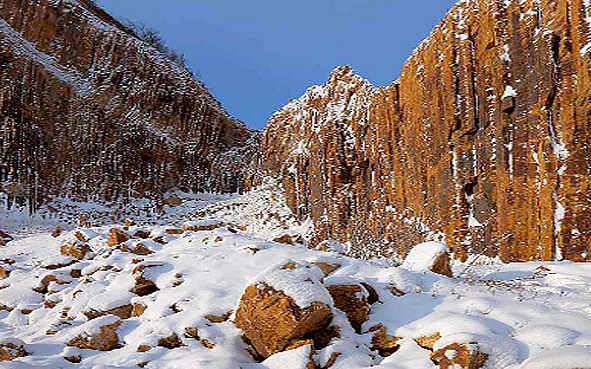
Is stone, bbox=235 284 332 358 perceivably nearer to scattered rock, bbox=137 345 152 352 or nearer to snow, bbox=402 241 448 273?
scattered rock, bbox=137 345 152 352

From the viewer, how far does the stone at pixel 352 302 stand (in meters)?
4.55

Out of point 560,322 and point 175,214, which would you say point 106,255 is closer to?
point 560,322

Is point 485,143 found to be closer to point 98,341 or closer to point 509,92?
point 509,92

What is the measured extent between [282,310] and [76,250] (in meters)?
8.03

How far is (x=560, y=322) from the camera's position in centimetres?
377

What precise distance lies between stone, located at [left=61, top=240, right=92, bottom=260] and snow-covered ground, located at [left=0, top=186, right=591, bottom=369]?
0.26 m

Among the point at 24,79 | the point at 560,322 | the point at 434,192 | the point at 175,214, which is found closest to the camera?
the point at 560,322

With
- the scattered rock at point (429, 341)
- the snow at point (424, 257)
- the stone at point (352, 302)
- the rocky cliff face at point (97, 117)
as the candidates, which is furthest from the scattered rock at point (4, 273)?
the rocky cliff face at point (97, 117)

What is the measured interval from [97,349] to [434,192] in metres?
11.1

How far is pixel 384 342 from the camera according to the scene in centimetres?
413

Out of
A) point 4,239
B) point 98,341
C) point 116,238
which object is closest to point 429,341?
point 98,341

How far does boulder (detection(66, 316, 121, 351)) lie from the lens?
4867 millimetres

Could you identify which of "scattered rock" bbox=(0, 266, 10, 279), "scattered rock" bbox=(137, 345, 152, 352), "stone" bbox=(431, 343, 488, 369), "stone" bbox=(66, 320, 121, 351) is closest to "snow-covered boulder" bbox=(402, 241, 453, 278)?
"stone" bbox=(431, 343, 488, 369)

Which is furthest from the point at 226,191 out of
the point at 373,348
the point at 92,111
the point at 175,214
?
the point at 373,348
